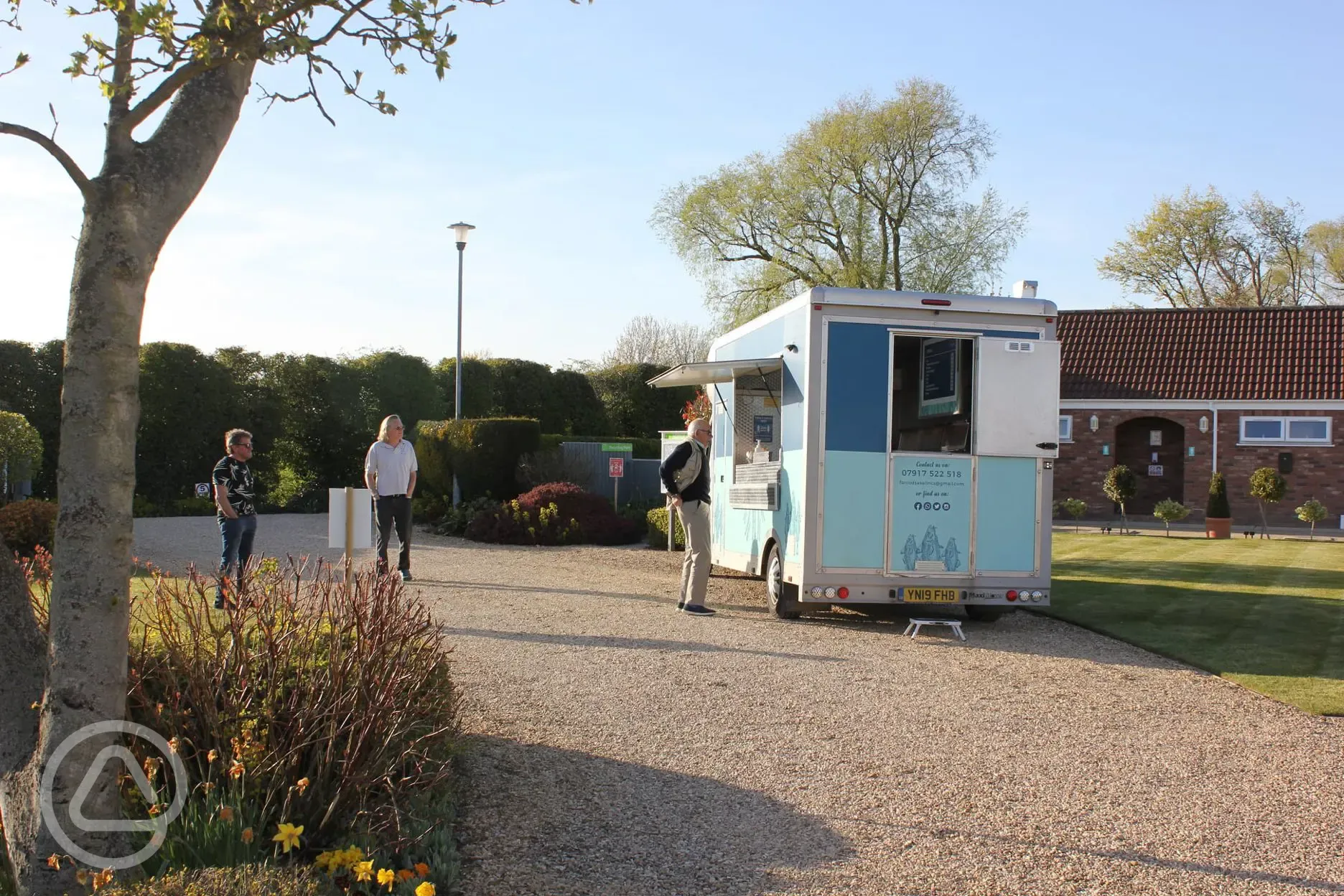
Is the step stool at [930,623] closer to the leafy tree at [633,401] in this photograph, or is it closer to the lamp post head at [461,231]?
the lamp post head at [461,231]

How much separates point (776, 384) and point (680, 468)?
1.27 metres

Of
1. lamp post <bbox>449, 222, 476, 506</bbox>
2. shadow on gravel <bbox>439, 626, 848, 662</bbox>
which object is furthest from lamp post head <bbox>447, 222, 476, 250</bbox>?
shadow on gravel <bbox>439, 626, 848, 662</bbox>

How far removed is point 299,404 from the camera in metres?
25.2

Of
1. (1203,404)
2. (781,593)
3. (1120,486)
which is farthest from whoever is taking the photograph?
(1203,404)

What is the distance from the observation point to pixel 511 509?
1869 centimetres

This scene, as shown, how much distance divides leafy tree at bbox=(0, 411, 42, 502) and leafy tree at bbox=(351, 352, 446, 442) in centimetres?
810

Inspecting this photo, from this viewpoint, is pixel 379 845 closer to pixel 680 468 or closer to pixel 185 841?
pixel 185 841

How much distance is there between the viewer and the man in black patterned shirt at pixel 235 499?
10047 millimetres

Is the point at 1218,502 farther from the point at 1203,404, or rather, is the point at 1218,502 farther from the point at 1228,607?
the point at 1228,607

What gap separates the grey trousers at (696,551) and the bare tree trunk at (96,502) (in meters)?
7.31

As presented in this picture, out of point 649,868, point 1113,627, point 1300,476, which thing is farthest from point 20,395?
point 1300,476

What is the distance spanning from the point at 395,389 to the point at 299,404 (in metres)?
2.07

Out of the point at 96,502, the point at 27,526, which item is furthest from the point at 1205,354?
the point at 96,502

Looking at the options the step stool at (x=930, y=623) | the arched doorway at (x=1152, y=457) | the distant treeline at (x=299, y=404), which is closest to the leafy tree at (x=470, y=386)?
the distant treeline at (x=299, y=404)
